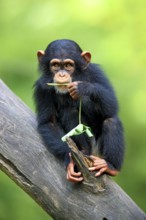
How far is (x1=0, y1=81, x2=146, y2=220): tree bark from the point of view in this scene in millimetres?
4633

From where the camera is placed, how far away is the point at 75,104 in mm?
5289

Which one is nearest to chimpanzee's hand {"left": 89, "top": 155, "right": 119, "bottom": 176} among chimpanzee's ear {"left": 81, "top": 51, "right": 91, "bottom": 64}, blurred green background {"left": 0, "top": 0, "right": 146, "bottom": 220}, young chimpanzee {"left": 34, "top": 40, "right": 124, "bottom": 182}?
young chimpanzee {"left": 34, "top": 40, "right": 124, "bottom": 182}

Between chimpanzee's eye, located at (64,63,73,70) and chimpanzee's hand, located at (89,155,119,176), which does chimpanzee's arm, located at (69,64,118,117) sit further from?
chimpanzee's hand, located at (89,155,119,176)

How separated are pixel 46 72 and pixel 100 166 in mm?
1088

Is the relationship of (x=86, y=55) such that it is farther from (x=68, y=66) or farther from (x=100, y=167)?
(x=100, y=167)

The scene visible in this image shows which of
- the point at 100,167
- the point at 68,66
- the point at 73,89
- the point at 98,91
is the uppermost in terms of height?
the point at 68,66

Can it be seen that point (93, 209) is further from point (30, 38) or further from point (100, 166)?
point (30, 38)

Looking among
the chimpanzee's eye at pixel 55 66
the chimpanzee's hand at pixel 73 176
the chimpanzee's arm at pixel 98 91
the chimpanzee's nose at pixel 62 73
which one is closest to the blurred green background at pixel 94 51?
the chimpanzee's arm at pixel 98 91

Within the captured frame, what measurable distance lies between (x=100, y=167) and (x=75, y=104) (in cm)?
78

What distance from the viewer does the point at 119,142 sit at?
5066 mm

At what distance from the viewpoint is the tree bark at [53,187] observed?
4633 mm

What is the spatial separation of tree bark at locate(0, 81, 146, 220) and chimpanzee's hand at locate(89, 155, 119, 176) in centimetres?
8

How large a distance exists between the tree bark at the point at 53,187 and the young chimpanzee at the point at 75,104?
5.8 inches

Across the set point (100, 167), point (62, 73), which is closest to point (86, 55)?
point (62, 73)
